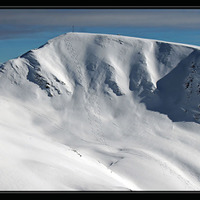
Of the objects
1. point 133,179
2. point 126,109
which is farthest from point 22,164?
point 126,109

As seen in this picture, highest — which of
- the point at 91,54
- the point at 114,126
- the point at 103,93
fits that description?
the point at 91,54

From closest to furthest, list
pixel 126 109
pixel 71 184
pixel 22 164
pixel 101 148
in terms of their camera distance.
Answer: pixel 71 184 < pixel 22 164 < pixel 101 148 < pixel 126 109

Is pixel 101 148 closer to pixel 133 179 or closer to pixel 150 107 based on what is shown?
pixel 133 179

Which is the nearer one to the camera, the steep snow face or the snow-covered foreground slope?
the snow-covered foreground slope

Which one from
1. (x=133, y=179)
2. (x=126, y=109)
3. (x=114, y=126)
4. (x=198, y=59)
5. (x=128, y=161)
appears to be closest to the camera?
(x=133, y=179)

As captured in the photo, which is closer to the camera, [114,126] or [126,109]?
[114,126]

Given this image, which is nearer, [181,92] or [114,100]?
[114,100]

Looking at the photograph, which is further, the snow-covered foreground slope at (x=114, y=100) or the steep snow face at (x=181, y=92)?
the steep snow face at (x=181, y=92)

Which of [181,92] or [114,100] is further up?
[181,92]
